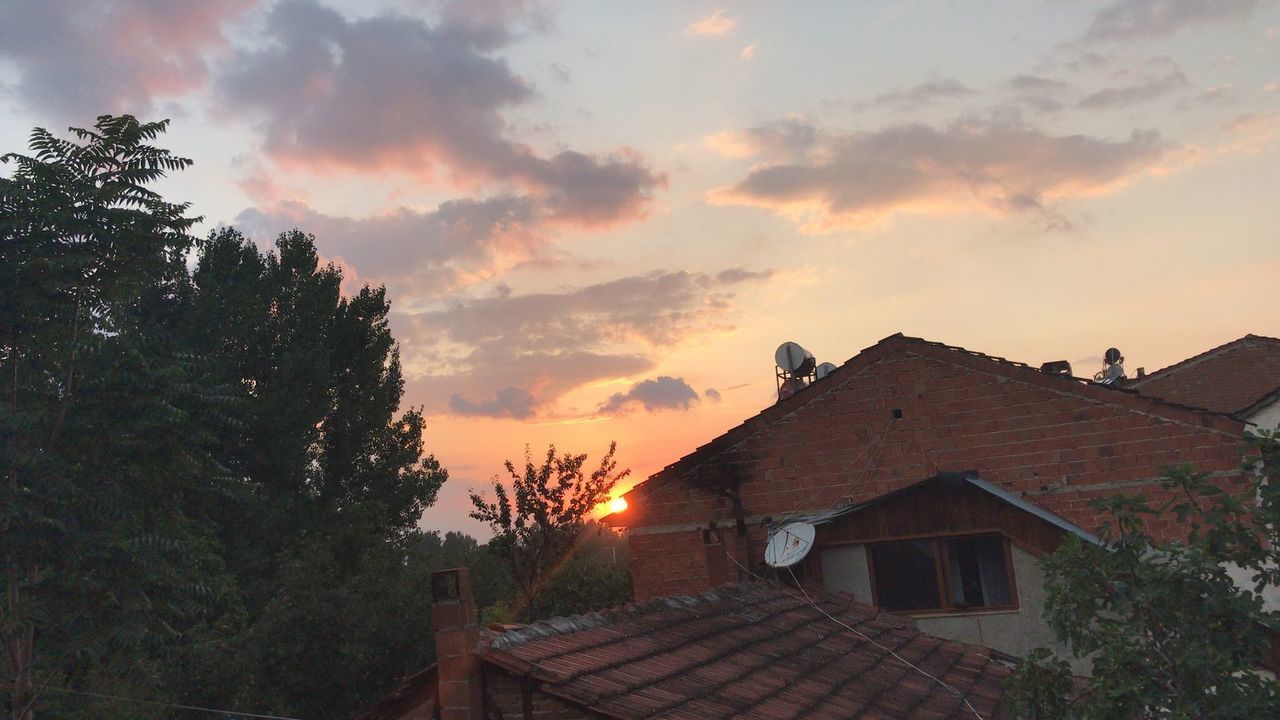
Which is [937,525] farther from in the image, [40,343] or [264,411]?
[264,411]

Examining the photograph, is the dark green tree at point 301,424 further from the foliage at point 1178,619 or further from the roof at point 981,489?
the foliage at point 1178,619

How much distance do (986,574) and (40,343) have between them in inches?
600

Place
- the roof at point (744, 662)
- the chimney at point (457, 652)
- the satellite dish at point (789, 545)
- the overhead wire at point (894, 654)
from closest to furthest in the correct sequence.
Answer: the chimney at point (457, 652) < the roof at point (744, 662) < the overhead wire at point (894, 654) < the satellite dish at point (789, 545)

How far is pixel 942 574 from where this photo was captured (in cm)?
1570

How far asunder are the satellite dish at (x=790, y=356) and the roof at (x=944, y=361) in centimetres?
429

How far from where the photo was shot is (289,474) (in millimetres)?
36375

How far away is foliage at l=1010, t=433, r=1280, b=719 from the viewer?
16.5 ft

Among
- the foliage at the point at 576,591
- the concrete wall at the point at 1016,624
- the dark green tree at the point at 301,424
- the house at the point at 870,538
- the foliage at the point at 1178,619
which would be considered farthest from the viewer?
the dark green tree at the point at 301,424

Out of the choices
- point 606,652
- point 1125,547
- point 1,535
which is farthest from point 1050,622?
point 1,535

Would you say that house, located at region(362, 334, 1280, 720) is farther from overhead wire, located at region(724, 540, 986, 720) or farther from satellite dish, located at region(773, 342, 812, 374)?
satellite dish, located at region(773, 342, 812, 374)

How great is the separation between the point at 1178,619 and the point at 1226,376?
27.0 meters

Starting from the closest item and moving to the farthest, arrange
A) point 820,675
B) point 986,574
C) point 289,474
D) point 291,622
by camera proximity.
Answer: point 820,675
point 986,574
point 291,622
point 289,474

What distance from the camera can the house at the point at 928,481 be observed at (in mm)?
15320

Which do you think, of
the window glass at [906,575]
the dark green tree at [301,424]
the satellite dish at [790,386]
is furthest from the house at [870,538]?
the dark green tree at [301,424]
